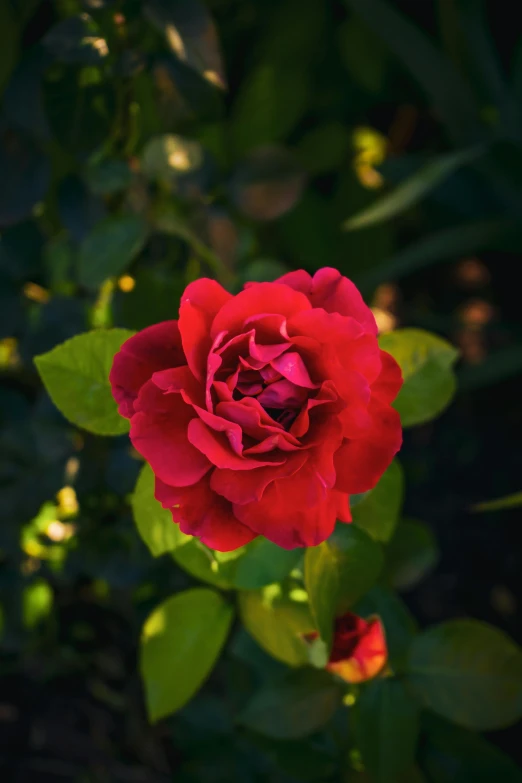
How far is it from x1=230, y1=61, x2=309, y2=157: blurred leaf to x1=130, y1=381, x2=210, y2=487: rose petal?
1.84 ft

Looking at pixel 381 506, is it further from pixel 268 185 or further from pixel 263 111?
pixel 263 111

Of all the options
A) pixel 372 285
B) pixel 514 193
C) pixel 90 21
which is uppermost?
pixel 90 21

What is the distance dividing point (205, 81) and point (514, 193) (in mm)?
791

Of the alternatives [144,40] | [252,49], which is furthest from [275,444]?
[252,49]

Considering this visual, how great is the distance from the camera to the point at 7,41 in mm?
621

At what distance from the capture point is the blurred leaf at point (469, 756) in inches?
27.2

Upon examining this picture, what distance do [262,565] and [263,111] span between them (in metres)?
0.62

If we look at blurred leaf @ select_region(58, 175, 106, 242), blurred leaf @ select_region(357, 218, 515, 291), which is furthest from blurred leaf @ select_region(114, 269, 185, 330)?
blurred leaf @ select_region(357, 218, 515, 291)

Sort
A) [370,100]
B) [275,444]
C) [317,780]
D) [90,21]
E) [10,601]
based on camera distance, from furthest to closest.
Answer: [370,100]
[10,601]
[317,780]
[90,21]
[275,444]

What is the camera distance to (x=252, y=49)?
45.3 inches

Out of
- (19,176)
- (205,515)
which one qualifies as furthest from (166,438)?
(19,176)

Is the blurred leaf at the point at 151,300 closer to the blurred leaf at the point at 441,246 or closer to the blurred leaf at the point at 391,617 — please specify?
the blurred leaf at the point at 391,617

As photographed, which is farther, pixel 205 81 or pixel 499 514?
pixel 499 514

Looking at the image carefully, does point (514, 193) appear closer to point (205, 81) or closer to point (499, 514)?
point (499, 514)
